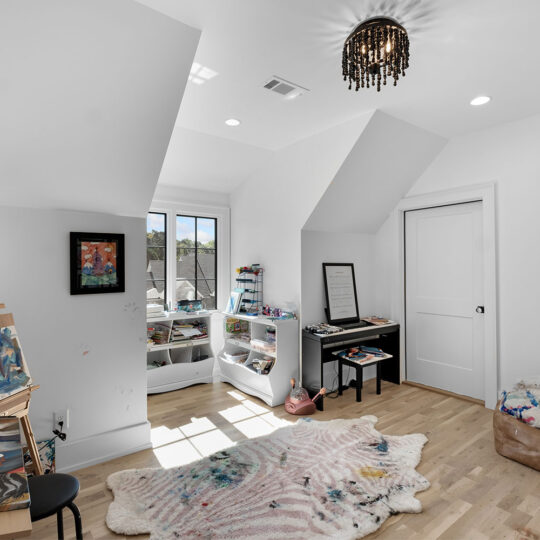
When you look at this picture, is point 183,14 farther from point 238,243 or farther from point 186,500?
point 238,243

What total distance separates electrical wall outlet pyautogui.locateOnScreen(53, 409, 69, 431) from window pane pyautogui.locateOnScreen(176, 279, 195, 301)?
2002 mm

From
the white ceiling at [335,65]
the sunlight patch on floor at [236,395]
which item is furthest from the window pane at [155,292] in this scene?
the white ceiling at [335,65]

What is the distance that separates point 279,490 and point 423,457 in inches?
42.6

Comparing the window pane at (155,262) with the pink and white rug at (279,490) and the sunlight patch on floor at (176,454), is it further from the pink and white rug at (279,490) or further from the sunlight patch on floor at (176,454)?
the pink and white rug at (279,490)

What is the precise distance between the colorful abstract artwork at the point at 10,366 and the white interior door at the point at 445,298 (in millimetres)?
3600

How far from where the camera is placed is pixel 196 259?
14.3 feet

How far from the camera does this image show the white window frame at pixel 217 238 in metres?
4.13

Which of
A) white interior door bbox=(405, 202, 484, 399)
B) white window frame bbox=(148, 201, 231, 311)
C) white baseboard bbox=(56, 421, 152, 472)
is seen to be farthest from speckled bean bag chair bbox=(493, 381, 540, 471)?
white window frame bbox=(148, 201, 231, 311)

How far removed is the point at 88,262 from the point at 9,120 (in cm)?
94

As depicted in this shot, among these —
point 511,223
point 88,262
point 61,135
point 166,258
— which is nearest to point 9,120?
point 61,135

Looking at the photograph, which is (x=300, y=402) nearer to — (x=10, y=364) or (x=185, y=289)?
(x=185, y=289)

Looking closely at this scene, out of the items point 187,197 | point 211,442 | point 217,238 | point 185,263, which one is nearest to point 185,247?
point 185,263

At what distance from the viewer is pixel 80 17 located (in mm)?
1537

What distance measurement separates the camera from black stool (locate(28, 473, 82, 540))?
136 cm
